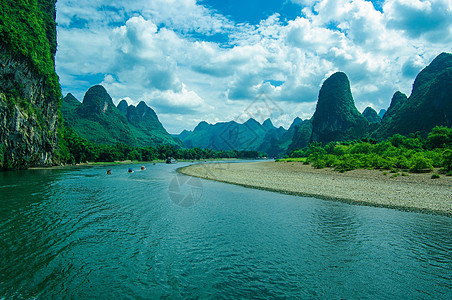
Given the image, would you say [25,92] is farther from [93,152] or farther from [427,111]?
[427,111]

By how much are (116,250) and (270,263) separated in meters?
7.95

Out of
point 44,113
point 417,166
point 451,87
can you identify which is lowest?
point 417,166

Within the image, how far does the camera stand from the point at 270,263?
36.0ft

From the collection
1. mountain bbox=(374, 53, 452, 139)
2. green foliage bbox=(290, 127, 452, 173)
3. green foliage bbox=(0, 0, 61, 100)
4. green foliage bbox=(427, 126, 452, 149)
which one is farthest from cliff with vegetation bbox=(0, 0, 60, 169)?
mountain bbox=(374, 53, 452, 139)

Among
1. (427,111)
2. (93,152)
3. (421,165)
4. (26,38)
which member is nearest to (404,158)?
(421,165)

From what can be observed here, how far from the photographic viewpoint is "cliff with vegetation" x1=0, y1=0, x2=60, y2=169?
60156mm

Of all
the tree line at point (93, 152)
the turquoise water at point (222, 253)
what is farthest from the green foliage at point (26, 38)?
the turquoise water at point (222, 253)

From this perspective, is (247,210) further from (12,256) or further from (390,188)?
(390,188)

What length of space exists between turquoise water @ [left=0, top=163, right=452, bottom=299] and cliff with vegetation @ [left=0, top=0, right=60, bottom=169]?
57.4 m

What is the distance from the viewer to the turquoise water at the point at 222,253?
8.82 m

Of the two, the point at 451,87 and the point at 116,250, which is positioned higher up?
the point at 451,87

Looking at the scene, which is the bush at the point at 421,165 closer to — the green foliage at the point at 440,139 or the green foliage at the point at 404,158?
the green foliage at the point at 404,158

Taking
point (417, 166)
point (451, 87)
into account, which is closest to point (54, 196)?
point (417, 166)

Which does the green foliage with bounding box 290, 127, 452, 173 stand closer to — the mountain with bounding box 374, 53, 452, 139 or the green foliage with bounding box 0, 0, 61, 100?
the mountain with bounding box 374, 53, 452, 139
